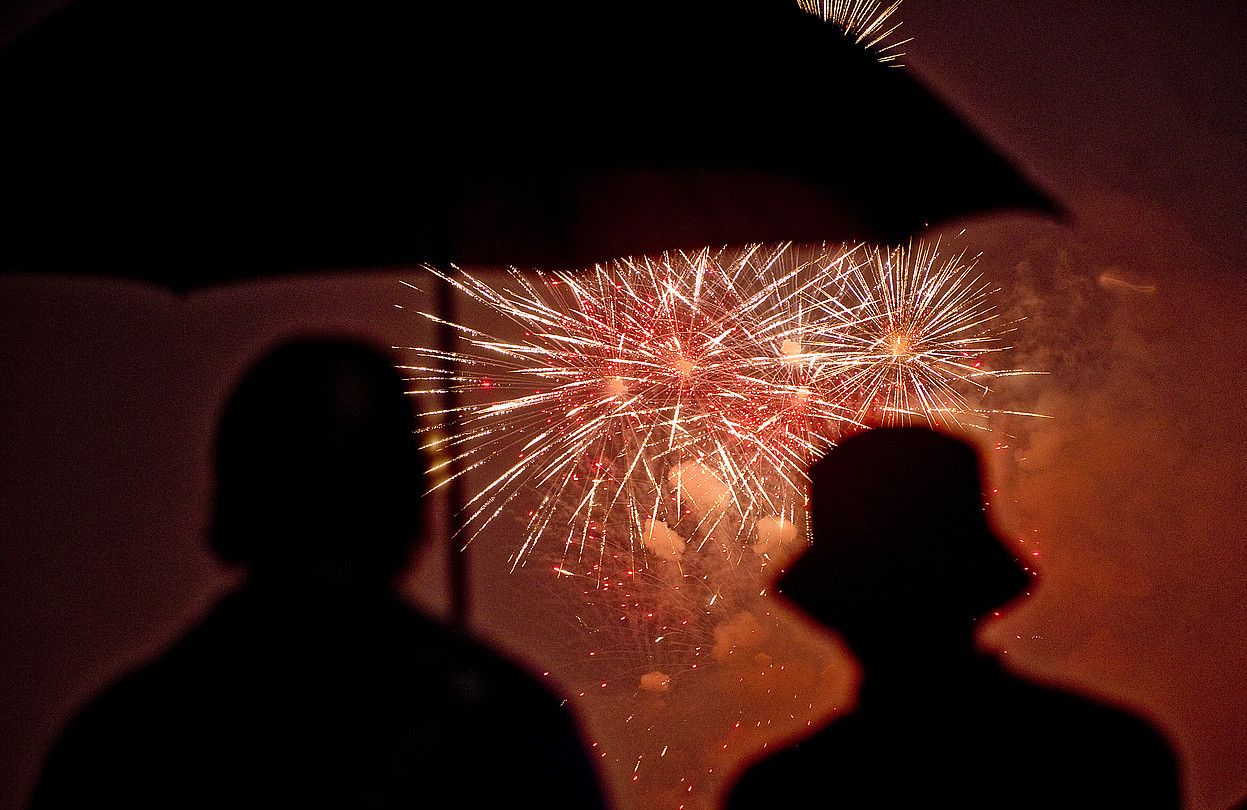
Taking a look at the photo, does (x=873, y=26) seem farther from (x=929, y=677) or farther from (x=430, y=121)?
(x=929, y=677)

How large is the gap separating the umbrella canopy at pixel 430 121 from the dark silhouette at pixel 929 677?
0.49 meters

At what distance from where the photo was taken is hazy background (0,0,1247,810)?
114 centimetres

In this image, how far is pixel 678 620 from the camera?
3.76 ft

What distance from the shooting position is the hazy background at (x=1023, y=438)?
114cm

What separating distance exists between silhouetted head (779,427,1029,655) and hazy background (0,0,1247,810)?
0.06 m

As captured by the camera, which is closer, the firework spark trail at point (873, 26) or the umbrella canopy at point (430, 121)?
the umbrella canopy at point (430, 121)

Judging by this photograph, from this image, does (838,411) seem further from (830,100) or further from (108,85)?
(108,85)

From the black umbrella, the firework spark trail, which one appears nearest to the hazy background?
the firework spark trail

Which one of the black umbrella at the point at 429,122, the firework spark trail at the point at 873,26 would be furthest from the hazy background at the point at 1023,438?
the black umbrella at the point at 429,122

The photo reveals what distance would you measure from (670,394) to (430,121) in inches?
22.0

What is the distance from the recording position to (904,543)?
1.20 m

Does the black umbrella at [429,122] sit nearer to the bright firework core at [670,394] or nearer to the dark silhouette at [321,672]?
the bright firework core at [670,394]

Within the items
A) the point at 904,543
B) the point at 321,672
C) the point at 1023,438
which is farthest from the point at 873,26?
the point at 321,672

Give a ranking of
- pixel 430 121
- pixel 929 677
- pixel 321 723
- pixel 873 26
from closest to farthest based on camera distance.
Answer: pixel 430 121
pixel 321 723
pixel 929 677
pixel 873 26
